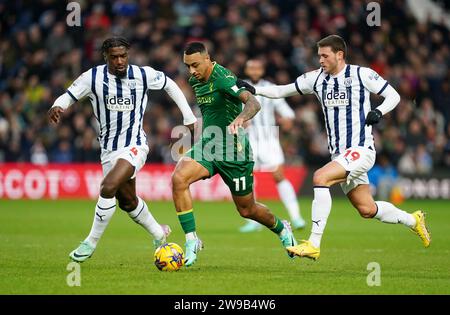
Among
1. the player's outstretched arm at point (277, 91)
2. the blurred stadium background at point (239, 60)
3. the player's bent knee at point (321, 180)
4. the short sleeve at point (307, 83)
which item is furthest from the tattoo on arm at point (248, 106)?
the blurred stadium background at point (239, 60)

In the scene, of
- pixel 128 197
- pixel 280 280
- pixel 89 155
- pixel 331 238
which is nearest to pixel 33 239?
pixel 128 197

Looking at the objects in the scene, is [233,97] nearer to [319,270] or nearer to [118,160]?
[118,160]

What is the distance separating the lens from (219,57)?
76.7ft

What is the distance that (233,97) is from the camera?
9617 millimetres

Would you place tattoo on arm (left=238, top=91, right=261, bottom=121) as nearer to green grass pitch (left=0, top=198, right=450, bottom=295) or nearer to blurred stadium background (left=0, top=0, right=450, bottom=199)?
green grass pitch (left=0, top=198, right=450, bottom=295)

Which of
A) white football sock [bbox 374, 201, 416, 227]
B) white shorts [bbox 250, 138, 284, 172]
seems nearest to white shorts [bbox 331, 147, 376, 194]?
white football sock [bbox 374, 201, 416, 227]

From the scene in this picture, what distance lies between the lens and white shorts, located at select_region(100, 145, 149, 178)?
9516 mm

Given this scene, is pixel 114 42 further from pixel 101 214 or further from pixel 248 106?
pixel 101 214

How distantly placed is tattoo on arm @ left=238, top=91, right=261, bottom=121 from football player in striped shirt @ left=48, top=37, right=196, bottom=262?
2.74 ft

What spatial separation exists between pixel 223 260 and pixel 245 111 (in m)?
1.98

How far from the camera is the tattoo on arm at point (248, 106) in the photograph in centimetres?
901

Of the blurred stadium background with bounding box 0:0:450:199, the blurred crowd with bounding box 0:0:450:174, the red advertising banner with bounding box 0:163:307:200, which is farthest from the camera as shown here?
the blurred crowd with bounding box 0:0:450:174

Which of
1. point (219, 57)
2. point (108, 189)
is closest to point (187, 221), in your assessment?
point (108, 189)

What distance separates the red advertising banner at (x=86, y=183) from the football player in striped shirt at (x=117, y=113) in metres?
11.7
